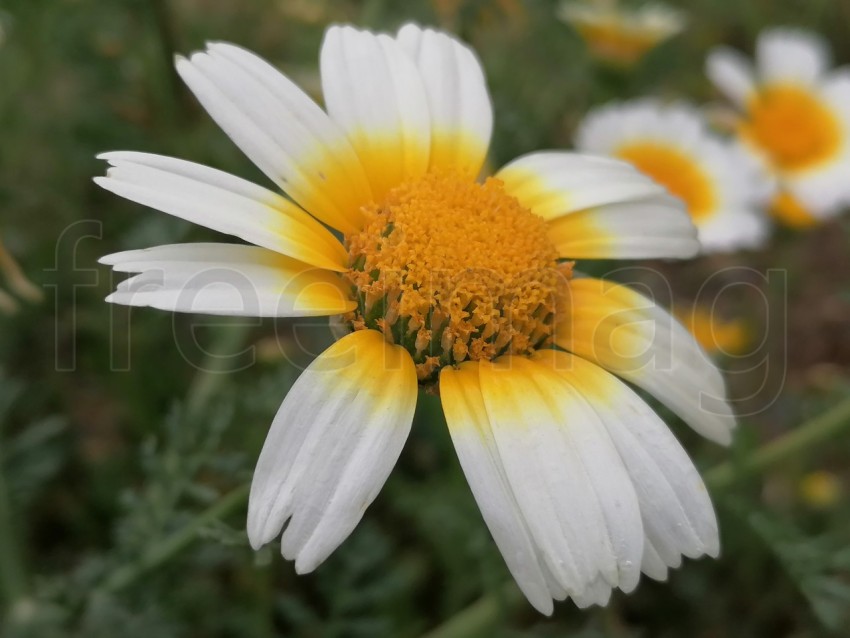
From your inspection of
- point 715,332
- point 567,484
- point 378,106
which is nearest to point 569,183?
point 378,106

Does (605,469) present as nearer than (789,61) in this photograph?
Yes

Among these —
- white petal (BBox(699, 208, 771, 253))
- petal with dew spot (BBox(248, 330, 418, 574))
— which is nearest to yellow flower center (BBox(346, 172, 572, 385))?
petal with dew spot (BBox(248, 330, 418, 574))

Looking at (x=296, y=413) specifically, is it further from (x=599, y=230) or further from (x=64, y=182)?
(x=64, y=182)

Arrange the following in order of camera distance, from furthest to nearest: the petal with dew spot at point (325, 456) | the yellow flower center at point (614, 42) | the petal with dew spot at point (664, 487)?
the yellow flower center at point (614, 42) < the petal with dew spot at point (664, 487) < the petal with dew spot at point (325, 456)

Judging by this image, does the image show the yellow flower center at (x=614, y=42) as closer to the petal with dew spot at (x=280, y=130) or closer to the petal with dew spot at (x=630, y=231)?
the petal with dew spot at (x=630, y=231)

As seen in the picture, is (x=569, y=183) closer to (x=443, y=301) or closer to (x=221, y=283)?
(x=443, y=301)

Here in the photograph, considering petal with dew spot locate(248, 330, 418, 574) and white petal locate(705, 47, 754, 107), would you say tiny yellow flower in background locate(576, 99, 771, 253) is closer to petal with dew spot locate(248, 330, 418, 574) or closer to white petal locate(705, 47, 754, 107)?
white petal locate(705, 47, 754, 107)

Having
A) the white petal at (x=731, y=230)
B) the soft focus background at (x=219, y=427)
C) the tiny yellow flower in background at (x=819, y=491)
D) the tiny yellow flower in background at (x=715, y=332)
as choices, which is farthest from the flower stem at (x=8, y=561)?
the tiny yellow flower in background at (x=819, y=491)

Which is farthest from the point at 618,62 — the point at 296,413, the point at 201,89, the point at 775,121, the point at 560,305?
the point at 296,413
